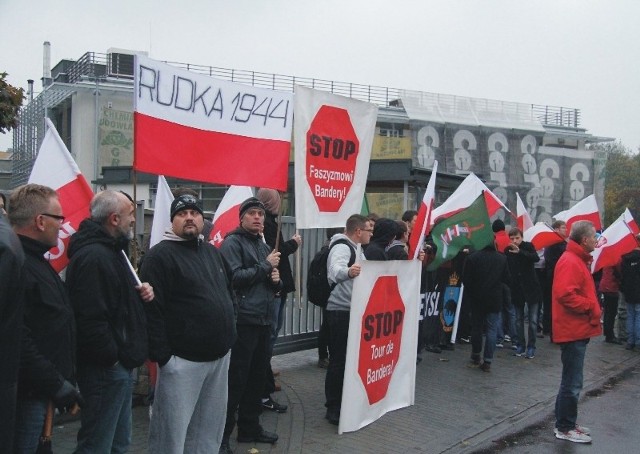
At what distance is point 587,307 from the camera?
21.0 ft

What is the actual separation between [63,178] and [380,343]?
321 centimetres

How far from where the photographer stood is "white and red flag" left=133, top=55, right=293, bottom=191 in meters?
4.91

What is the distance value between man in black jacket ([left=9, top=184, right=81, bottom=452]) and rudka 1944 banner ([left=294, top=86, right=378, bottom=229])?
279 cm

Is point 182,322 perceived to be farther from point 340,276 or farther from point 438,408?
point 438,408

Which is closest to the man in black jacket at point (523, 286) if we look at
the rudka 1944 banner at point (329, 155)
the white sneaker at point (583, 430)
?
the white sneaker at point (583, 430)

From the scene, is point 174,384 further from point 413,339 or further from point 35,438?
point 413,339

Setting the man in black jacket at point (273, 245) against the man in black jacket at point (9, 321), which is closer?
the man in black jacket at point (9, 321)

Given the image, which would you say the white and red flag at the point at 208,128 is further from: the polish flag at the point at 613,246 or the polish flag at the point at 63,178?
the polish flag at the point at 613,246

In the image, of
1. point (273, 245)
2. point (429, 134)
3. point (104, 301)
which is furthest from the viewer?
point (429, 134)

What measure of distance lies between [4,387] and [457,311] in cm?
883

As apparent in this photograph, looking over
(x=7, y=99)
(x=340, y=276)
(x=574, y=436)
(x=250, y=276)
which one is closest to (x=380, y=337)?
(x=340, y=276)

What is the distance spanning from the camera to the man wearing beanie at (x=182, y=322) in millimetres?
4445

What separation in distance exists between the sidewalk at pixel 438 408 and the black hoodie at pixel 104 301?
6.45 feet

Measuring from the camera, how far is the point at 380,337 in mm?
6531
